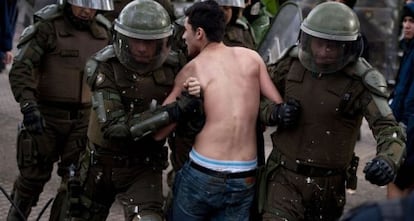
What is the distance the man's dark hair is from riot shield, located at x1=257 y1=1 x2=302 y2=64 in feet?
4.62

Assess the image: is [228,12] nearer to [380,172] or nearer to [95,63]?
[95,63]

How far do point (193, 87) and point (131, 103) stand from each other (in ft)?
1.47

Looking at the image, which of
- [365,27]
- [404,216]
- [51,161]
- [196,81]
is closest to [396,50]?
[365,27]

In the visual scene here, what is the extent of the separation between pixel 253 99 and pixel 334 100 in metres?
0.42

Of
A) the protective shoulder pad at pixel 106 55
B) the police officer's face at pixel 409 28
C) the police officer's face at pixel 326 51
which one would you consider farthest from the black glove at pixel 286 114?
the police officer's face at pixel 409 28

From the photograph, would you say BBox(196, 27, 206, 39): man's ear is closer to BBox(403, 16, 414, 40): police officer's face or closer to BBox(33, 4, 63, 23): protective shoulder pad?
BBox(33, 4, 63, 23): protective shoulder pad

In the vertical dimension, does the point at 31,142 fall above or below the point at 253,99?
below

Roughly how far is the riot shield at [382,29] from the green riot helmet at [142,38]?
8.06m

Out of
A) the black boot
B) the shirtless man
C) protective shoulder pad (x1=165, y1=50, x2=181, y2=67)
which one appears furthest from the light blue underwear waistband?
the black boot

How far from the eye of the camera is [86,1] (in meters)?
5.59

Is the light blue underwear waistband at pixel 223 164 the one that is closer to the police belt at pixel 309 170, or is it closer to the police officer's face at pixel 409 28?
the police belt at pixel 309 170

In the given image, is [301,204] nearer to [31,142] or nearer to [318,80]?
[318,80]

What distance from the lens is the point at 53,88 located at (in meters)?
5.73

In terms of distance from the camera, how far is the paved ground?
686 cm
